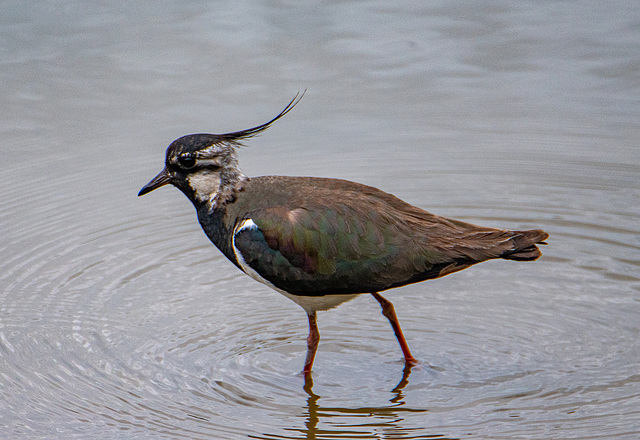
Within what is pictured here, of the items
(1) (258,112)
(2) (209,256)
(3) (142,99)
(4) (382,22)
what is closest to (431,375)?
(2) (209,256)

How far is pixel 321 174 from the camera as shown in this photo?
918 cm

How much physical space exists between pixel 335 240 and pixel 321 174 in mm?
2942

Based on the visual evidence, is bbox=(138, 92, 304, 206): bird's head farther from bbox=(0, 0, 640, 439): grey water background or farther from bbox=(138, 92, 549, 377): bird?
bbox=(0, 0, 640, 439): grey water background

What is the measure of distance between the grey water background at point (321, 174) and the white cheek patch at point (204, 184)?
103cm

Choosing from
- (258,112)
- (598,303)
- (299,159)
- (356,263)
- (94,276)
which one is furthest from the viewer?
(258,112)

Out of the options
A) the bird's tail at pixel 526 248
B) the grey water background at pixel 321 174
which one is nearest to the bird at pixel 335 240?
the bird's tail at pixel 526 248

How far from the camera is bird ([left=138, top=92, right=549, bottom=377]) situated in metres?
6.23

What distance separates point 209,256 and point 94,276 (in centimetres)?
101

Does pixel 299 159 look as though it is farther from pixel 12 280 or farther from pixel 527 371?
pixel 527 371

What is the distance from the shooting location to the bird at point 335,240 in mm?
6234

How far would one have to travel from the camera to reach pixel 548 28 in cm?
1161

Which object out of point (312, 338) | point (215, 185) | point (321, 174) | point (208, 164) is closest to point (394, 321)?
point (312, 338)

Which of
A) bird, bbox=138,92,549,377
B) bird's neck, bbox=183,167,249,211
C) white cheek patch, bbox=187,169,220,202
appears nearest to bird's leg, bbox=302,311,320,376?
bird, bbox=138,92,549,377

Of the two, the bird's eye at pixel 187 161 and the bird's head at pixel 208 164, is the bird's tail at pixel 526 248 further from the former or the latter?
the bird's eye at pixel 187 161
